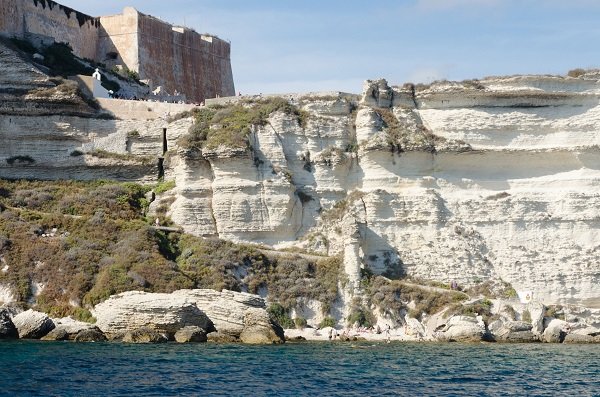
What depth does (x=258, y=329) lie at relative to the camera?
129 ft

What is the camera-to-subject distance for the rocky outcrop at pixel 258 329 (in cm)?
3924

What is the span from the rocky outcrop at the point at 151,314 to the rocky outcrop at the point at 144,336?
15cm

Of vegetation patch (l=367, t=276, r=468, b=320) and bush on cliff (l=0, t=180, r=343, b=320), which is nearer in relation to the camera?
bush on cliff (l=0, t=180, r=343, b=320)

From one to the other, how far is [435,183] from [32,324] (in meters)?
19.4

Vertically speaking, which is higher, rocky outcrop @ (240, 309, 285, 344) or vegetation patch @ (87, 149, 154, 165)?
vegetation patch @ (87, 149, 154, 165)

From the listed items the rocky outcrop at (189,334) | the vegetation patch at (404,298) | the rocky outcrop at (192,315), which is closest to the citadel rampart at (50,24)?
the rocky outcrop at (192,315)

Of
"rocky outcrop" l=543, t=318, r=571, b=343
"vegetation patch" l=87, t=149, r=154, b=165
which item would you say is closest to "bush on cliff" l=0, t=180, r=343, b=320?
"vegetation patch" l=87, t=149, r=154, b=165

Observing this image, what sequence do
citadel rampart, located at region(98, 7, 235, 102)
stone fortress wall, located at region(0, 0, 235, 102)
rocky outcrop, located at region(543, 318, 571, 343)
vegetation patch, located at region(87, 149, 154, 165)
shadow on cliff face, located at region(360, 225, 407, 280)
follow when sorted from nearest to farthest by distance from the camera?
rocky outcrop, located at region(543, 318, 571, 343)
shadow on cliff face, located at region(360, 225, 407, 280)
vegetation patch, located at region(87, 149, 154, 165)
stone fortress wall, located at region(0, 0, 235, 102)
citadel rampart, located at region(98, 7, 235, 102)

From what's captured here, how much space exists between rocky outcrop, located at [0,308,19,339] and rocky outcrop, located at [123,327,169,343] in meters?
3.84

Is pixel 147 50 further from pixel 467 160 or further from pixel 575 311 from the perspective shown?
pixel 575 311

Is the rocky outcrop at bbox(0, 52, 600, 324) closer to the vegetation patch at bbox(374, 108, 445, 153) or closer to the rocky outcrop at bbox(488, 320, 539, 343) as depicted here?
the vegetation patch at bbox(374, 108, 445, 153)

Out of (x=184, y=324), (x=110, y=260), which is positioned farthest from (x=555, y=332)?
(x=110, y=260)

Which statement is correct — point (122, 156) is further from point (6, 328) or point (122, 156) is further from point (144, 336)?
point (144, 336)

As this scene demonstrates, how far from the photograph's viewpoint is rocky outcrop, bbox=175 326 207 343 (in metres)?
38.6
